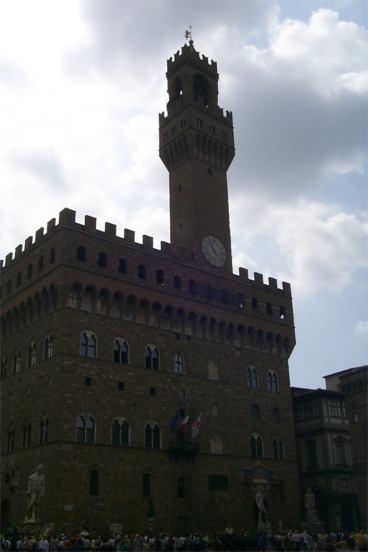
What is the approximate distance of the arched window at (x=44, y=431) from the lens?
38594 millimetres

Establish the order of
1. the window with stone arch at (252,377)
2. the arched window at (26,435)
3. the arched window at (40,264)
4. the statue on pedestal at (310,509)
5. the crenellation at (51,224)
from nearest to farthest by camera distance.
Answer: the arched window at (26,435), the crenellation at (51,224), the arched window at (40,264), the statue on pedestal at (310,509), the window with stone arch at (252,377)

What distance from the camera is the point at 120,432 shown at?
4056 cm

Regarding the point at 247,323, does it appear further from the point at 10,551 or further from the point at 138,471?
the point at 10,551

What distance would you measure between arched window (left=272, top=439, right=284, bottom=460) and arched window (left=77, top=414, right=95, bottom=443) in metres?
17.8

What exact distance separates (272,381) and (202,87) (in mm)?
28627

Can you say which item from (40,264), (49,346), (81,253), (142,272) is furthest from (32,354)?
(142,272)

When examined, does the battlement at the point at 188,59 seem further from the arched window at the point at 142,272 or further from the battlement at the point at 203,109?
the arched window at the point at 142,272

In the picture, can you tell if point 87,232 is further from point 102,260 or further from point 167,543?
point 167,543

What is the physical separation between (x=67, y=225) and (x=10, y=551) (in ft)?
66.9

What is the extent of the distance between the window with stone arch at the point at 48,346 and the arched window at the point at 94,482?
8.07m

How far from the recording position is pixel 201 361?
47.5 metres

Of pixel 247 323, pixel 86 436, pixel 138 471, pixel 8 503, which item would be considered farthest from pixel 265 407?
pixel 8 503

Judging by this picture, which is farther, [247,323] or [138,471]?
[247,323]

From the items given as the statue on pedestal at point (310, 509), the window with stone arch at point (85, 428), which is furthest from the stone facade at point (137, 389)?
the statue on pedestal at point (310, 509)
